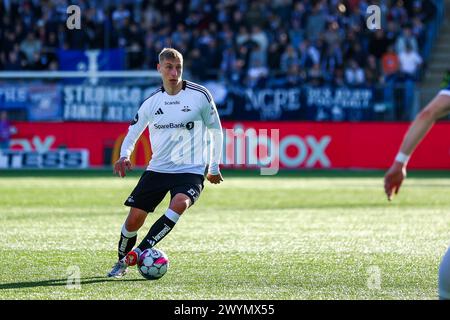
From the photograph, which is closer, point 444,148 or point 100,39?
point 444,148

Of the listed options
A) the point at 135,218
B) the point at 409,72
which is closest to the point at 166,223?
the point at 135,218

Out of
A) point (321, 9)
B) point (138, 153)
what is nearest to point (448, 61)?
point (321, 9)

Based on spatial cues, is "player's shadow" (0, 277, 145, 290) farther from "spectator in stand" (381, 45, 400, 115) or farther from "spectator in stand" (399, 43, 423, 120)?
"spectator in stand" (399, 43, 423, 120)

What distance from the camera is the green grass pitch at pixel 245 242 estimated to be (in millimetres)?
9523

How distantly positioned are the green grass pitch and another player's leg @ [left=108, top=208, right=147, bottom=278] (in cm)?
12

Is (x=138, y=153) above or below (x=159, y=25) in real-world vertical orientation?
below

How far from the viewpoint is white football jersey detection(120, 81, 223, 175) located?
10.7 meters

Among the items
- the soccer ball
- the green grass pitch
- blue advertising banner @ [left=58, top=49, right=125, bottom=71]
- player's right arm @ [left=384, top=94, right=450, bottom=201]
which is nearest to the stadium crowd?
blue advertising banner @ [left=58, top=49, right=125, bottom=71]

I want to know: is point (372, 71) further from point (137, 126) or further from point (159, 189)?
point (159, 189)

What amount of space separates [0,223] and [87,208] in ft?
9.98
